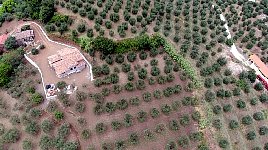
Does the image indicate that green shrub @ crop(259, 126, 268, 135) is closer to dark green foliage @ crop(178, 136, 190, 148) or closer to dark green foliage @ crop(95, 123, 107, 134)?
dark green foliage @ crop(178, 136, 190, 148)

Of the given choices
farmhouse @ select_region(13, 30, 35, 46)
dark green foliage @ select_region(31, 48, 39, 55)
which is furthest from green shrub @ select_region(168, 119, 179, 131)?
farmhouse @ select_region(13, 30, 35, 46)

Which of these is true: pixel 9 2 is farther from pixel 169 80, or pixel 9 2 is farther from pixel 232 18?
pixel 232 18

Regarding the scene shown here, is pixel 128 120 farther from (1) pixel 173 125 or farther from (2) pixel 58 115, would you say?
(2) pixel 58 115

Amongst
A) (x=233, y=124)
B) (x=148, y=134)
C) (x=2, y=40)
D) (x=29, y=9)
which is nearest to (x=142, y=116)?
(x=148, y=134)

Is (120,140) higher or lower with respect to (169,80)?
lower

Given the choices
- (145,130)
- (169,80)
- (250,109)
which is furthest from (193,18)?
(145,130)

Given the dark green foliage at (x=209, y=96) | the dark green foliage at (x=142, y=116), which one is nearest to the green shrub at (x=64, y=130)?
the dark green foliage at (x=142, y=116)
